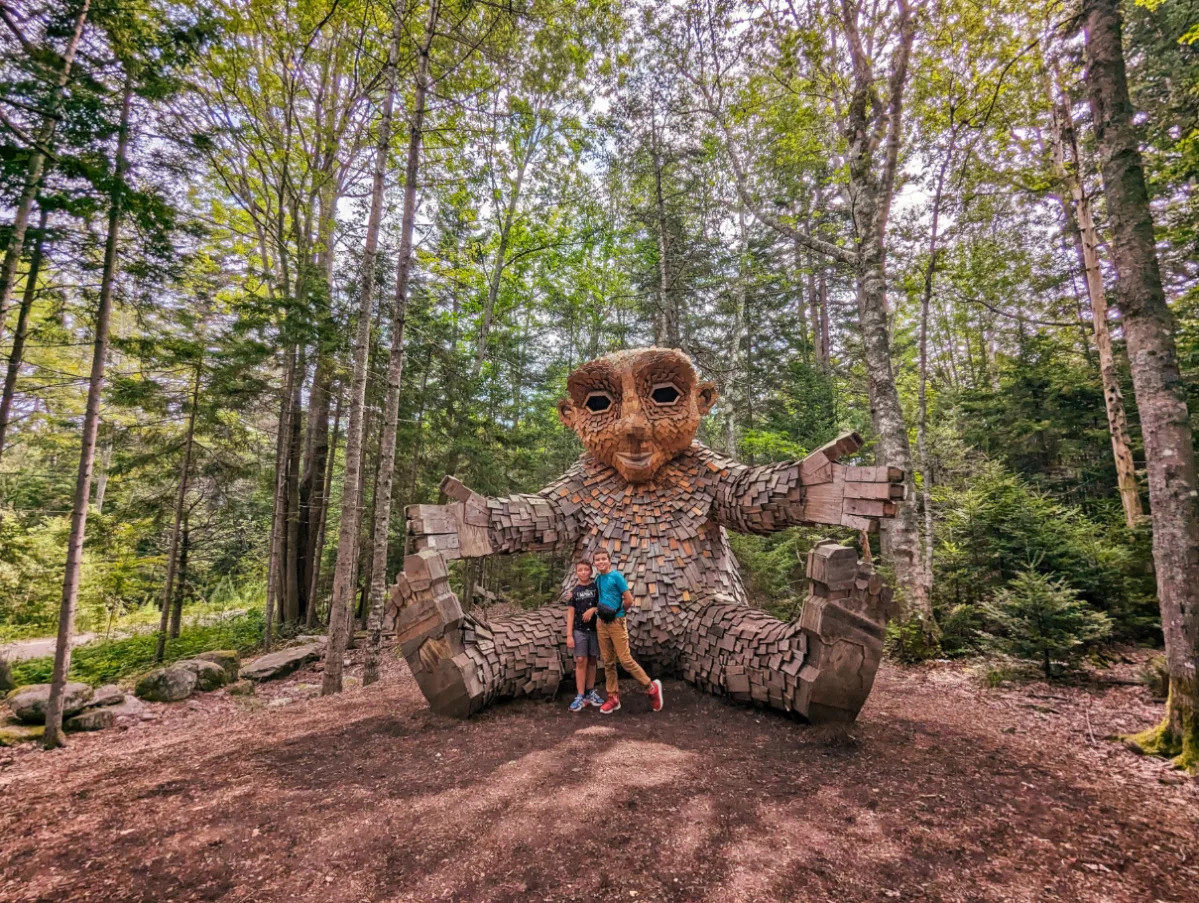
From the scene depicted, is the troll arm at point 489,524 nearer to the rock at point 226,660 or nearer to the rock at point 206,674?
the rock at point 206,674

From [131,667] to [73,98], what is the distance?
7157 mm

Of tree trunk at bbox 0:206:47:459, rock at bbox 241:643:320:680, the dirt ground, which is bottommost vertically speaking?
rock at bbox 241:643:320:680

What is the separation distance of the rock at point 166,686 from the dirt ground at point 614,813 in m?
2.28

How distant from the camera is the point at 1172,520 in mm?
2533

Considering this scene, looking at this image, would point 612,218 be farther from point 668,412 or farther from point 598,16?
point 668,412

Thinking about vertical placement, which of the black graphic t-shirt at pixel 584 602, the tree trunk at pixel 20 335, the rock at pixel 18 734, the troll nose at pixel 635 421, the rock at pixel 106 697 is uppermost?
the tree trunk at pixel 20 335

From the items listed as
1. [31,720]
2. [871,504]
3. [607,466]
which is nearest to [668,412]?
[607,466]

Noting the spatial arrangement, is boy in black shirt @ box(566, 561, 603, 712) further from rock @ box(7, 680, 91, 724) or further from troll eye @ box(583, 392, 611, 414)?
rock @ box(7, 680, 91, 724)

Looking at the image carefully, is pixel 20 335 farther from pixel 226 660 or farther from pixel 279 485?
pixel 226 660

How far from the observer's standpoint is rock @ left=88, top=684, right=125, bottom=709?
14.5ft

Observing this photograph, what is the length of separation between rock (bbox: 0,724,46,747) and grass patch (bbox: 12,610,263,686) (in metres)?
3.01

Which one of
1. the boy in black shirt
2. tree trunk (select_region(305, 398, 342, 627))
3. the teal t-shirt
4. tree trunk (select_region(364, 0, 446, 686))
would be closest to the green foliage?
the teal t-shirt

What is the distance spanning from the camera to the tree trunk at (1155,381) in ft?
8.09

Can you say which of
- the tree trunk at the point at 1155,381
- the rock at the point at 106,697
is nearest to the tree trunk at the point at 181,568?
the rock at the point at 106,697
